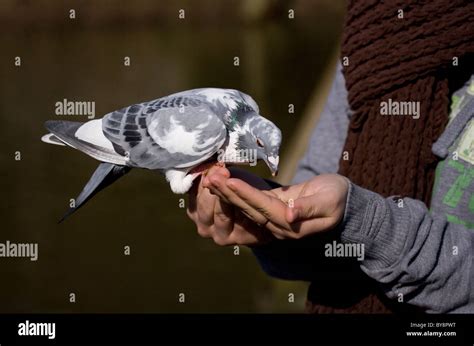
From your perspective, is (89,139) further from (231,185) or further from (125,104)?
(125,104)

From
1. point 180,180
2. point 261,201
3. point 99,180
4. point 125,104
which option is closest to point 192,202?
point 180,180

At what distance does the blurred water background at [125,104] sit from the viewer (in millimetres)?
4711

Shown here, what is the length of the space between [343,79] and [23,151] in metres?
4.34

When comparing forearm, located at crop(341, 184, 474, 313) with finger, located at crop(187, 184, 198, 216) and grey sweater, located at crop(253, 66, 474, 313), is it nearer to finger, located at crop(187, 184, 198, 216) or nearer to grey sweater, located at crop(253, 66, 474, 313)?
grey sweater, located at crop(253, 66, 474, 313)

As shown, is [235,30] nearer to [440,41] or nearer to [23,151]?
[23,151]

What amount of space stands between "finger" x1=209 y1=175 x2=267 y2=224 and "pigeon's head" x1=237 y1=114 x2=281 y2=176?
297mm

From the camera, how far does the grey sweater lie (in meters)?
1.40

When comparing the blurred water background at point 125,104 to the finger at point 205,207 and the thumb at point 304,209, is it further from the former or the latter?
the thumb at point 304,209

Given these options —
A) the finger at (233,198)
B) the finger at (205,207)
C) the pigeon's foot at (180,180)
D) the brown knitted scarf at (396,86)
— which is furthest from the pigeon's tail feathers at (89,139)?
the brown knitted scarf at (396,86)

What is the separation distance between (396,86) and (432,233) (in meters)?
0.43

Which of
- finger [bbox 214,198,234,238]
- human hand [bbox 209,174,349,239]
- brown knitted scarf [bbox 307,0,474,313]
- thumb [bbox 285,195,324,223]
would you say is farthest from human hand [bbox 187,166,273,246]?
brown knitted scarf [bbox 307,0,474,313]

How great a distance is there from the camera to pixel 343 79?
5.94 feet

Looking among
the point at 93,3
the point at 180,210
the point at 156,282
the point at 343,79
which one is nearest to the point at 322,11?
the point at 93,3

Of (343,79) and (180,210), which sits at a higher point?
(343,79)
